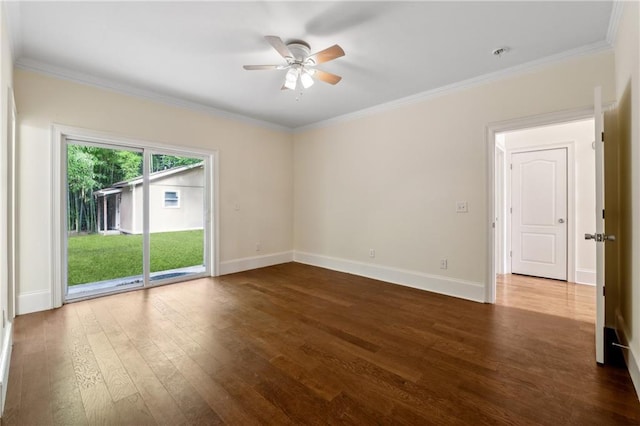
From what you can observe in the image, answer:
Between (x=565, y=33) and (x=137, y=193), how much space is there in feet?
17.0

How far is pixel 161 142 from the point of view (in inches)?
158

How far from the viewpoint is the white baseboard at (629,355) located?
175 centimetres

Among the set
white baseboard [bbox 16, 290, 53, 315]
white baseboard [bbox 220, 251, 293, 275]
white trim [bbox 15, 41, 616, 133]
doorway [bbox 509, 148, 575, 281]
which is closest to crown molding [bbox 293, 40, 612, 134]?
white trim [bbox 15, 41, 616, 133]

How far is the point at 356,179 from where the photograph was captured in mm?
4758

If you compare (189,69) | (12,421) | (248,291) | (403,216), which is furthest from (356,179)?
(12,421)

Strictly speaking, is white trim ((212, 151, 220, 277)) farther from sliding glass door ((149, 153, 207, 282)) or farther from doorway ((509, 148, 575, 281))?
doorway ((509, 148, 575, 281))

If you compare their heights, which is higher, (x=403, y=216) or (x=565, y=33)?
(x=565, y=33)

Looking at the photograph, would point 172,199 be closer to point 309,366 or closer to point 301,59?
point 301,59

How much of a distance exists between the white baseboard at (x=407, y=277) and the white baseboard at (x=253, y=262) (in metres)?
0.48

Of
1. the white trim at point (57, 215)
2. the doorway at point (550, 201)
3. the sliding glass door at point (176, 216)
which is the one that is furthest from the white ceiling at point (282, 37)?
the doorway at point (550, 201)

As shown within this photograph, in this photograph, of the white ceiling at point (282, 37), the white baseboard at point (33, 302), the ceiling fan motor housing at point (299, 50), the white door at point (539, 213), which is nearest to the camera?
the white ceiling at point (282, 37)

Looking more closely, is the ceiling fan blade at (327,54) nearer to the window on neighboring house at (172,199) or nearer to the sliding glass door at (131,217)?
the sliding glass door at (131,217)

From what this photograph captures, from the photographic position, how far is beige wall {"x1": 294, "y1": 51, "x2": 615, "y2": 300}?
3.03m

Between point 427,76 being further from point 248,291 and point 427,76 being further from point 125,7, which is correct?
point 248,291
